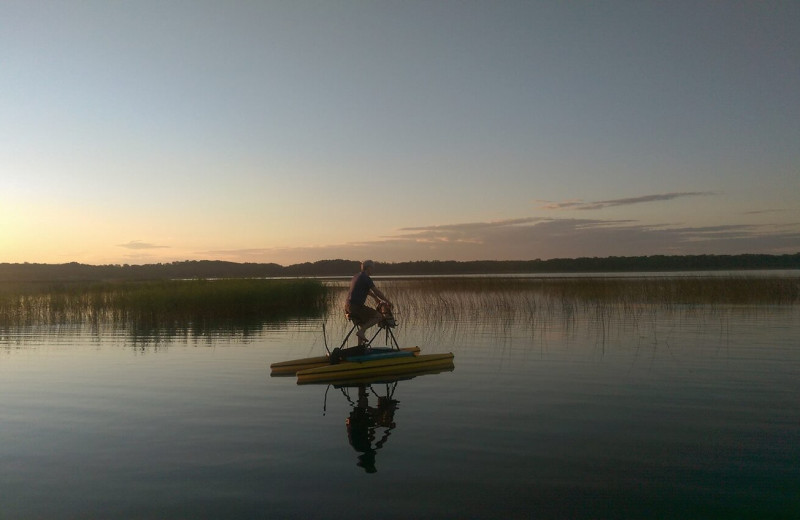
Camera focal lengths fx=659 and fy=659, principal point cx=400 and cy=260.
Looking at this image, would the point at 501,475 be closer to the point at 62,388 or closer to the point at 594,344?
the point at 62,388

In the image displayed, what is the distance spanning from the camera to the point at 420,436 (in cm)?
815

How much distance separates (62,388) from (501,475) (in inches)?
344

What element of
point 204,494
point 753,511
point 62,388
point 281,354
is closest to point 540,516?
point 753,511

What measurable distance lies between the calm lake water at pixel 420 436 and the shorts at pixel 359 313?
6.13 ft

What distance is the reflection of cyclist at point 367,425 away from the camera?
24.2 ft

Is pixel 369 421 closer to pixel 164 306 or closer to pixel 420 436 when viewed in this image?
pixel 420 436

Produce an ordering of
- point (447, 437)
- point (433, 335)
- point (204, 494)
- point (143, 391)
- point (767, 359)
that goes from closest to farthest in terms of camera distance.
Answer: point (204, 494) → point (447, 437) → point (143, 391) → point (767, 359) → point (433, 335)

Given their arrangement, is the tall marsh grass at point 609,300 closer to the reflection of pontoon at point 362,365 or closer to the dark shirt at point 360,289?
the reflection of pontoon at point 362,365

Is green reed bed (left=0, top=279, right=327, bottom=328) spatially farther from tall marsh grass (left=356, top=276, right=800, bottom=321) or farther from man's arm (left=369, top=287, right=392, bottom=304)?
man's arm (left=369, top=287, right=392, bottom=304)

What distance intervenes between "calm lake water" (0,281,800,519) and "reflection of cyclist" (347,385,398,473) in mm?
40

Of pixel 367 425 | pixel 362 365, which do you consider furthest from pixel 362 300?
pixel 367 425

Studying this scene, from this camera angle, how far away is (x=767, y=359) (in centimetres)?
1348

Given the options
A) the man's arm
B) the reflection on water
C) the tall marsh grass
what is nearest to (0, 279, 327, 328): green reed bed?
the tall marsh grass

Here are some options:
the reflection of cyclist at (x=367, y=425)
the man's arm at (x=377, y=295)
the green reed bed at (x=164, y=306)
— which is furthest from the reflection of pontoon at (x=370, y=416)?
the green reed bed at (x=164, y=306)
